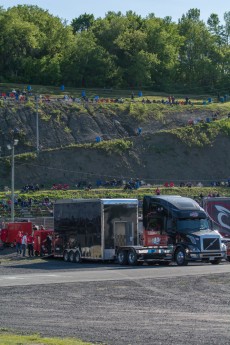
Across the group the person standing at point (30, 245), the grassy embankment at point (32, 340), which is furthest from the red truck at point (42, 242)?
the grassy embankment at point (32, 340)

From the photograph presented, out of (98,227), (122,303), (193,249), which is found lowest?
(122,303)

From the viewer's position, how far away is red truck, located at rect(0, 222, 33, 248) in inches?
2131

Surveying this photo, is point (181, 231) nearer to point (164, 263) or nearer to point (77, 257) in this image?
point (164, 263)

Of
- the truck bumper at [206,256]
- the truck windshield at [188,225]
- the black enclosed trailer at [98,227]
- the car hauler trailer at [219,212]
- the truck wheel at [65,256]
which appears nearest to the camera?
the truck bumper at [206,256]

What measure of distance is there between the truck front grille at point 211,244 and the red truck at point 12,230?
52.1 ft

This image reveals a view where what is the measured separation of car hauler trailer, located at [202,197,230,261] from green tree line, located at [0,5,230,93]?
80.2 m

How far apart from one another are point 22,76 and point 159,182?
140ft

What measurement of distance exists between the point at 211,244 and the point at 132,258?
393cm

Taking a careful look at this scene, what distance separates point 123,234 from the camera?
4381 cm

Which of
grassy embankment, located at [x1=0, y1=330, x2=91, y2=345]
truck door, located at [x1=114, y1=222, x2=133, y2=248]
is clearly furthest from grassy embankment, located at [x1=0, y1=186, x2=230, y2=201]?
grassy embankment, located at [x1=0, y1=330, x2=91, y2=345]

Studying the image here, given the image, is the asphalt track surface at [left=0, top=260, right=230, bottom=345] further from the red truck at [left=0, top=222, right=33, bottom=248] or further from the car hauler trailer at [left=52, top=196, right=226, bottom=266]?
the red truck at [left=0, top=222, right=33, bottom=248]

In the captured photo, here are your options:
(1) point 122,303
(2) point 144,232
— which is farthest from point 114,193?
(1) point 122,303

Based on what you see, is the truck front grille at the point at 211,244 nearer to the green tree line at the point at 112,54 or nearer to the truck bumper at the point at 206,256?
the truck bumper at the point at 206,256

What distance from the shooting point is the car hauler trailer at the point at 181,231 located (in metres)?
40.7
